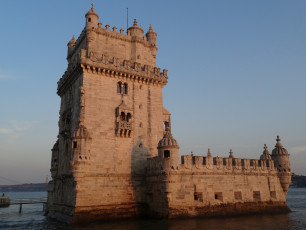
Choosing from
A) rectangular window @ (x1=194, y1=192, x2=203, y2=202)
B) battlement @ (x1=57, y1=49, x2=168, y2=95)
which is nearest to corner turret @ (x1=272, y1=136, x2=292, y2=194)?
rectangular window @ (x1=194, y1=192, x2=203, y2=202)

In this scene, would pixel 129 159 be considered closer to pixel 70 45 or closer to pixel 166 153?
pixel 166 153

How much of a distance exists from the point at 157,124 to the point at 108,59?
9.60 metres

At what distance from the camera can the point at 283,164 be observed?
34.7 metres

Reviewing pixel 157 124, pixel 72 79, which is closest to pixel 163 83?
pixel 157 124

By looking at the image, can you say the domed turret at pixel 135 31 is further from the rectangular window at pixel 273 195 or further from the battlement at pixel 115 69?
the rectangular window at pixel 273 195

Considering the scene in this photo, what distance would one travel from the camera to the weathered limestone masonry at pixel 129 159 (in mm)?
25938

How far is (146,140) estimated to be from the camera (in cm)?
3061

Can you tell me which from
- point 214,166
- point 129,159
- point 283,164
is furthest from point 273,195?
point 129,159

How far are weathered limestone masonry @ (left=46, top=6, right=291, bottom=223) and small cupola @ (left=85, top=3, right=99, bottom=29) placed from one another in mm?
56


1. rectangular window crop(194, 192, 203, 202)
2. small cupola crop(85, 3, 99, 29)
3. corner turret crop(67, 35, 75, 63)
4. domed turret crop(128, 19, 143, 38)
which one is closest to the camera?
rectangular window crop(194, 192, 203, 202)

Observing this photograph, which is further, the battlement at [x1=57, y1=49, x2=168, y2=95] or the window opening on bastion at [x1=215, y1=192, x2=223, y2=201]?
the window opening on bastion at [x1=215, y1=192, x2=223, y2=201]

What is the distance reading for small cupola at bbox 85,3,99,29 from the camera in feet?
99.7

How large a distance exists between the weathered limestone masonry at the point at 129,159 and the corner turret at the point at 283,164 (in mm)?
122

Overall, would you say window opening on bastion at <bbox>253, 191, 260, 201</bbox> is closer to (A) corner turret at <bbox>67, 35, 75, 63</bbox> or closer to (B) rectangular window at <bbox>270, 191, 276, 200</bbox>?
(B) rectangular window at <bbox>270, 191, 276, 200</bbox>
